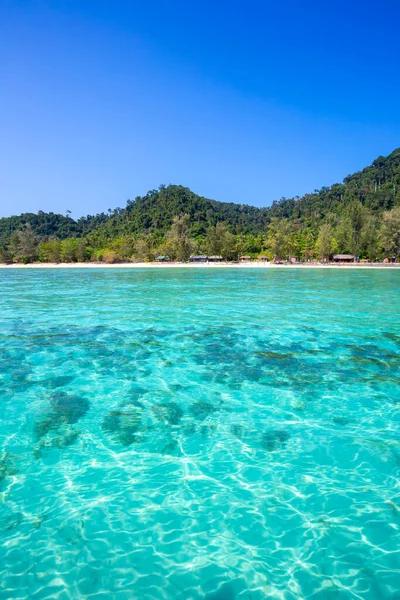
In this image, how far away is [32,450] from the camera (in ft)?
17.8

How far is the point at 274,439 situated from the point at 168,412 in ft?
6.24

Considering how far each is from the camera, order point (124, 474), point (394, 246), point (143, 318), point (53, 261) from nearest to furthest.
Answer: point (124, 474), point (143, 318), point (394, 246), point (53, 261)

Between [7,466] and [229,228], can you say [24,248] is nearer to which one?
[229,228]

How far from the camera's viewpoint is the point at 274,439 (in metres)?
5.75

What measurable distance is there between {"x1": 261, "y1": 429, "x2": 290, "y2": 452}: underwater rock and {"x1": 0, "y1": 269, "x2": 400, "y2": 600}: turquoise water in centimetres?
3

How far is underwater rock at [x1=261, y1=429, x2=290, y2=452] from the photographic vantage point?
5.55 meters

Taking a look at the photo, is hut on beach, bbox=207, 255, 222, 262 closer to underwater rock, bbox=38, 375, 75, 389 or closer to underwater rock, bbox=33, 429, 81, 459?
underwater rock, bbox=38, 375, 75, 389

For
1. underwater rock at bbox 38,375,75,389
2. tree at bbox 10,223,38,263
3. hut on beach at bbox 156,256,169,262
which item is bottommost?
underwater rock at bbox 38,375,75,389

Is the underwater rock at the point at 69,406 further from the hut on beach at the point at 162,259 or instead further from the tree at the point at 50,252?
the tree at the point at 50,252

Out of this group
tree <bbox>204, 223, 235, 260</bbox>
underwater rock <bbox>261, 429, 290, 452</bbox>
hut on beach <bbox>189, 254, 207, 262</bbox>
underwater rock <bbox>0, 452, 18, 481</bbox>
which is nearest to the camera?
underwater rock <bbox>0, 452, 18, 481</bbox>

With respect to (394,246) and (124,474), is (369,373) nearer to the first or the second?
(124,474)

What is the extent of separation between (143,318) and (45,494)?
489 inches

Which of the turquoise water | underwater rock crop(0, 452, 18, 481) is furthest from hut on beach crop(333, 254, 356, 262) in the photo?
underwater rock crop(0, 452, 18, 481)

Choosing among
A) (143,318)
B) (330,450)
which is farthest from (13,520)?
(143,318)
